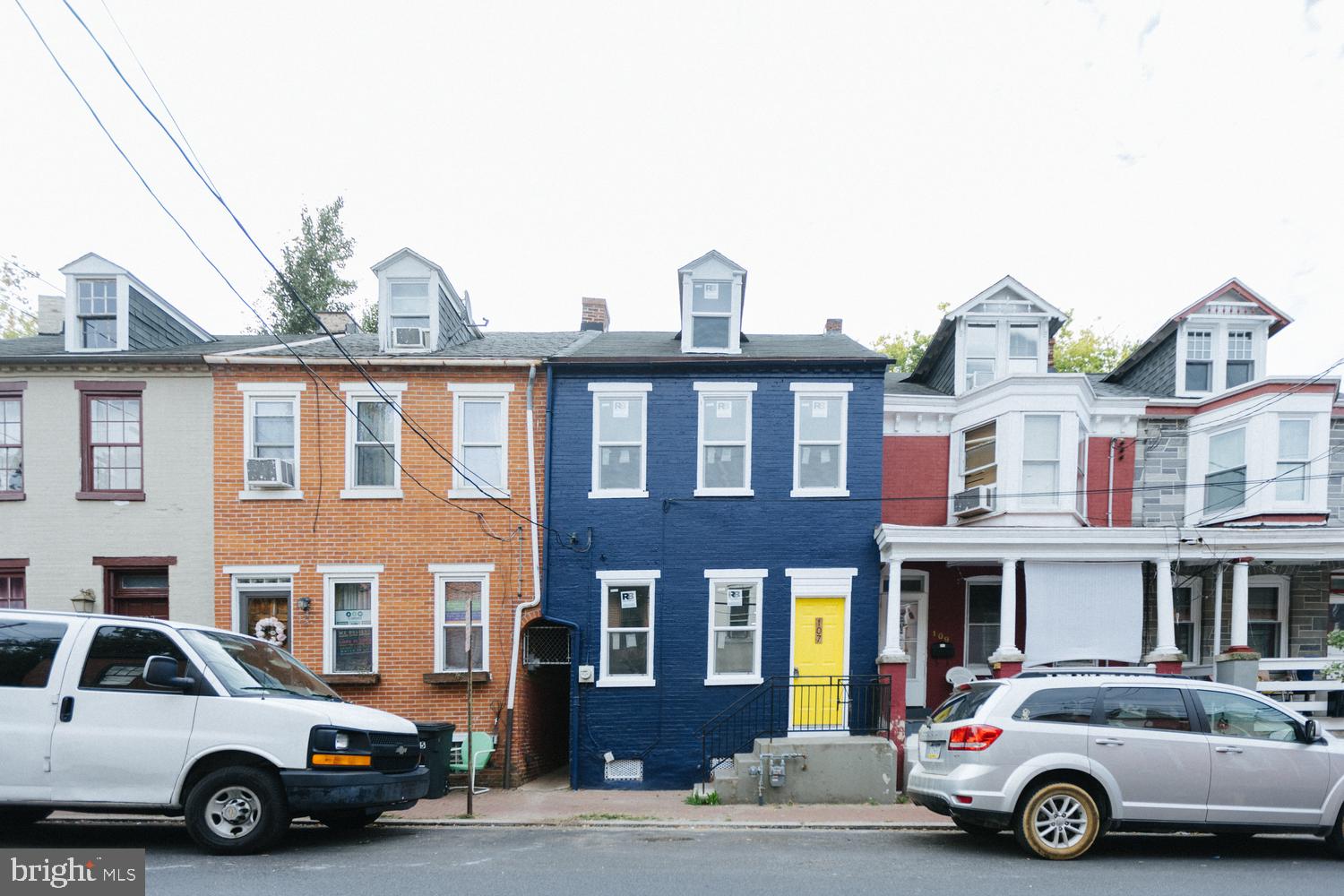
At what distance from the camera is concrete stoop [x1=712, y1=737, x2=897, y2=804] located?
1143 centimetres

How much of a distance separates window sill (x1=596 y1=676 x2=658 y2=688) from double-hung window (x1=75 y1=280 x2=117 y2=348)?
395 inches

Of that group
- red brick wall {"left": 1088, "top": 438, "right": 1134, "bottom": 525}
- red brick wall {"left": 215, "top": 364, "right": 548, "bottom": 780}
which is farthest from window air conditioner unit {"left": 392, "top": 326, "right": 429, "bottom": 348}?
red brick wall {"left": 1088, "top": 438, "right": 1134, "bottom": 525}

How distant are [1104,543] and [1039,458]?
69.7 inches

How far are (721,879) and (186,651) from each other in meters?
5.17

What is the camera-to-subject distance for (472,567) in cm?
1441

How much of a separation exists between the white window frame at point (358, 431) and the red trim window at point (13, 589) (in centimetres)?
551

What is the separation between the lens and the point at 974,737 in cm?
790

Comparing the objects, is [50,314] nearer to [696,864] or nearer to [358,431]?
[358,431]

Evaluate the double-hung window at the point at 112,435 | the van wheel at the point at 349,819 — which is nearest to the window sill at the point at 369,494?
the double-hung window at the point at 112,435

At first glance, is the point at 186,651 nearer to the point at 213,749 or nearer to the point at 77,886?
the point at 213,749

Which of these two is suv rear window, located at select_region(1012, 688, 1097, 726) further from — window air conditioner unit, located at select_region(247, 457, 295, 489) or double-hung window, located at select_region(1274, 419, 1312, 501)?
window air conditioner unit, located at select_region(247, 457, 295, 489)

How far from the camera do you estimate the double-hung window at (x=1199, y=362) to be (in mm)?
16359

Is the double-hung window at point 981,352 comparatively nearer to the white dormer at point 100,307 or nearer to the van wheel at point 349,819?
the van wheel at point 349,819

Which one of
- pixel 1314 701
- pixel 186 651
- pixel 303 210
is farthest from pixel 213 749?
pixel 303 210
